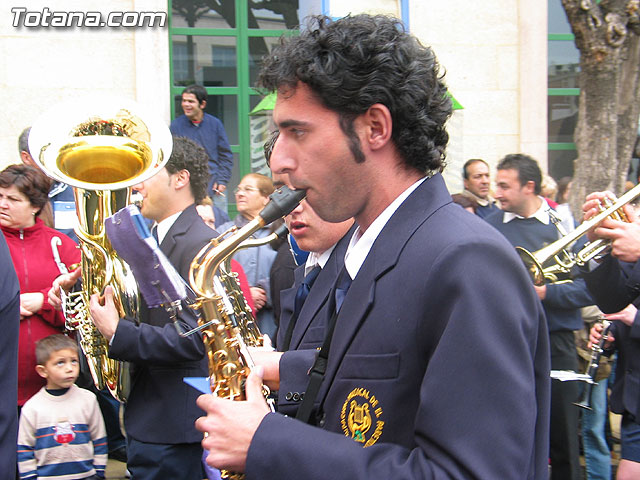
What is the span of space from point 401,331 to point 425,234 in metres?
0.20

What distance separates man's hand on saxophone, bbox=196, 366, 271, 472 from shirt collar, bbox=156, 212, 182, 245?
81.9 inches

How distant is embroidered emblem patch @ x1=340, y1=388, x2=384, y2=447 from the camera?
1385 millimetres

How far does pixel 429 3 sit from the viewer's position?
8820 millimetres

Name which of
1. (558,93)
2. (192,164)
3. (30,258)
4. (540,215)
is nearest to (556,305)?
(540,215)

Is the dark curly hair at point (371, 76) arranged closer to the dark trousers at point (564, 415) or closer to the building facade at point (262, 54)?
the dark trousers at point (564, 415)

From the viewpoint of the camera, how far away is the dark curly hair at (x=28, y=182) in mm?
4352

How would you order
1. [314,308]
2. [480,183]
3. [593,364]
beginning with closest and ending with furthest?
[314,308] < [593,364] < [480,183]

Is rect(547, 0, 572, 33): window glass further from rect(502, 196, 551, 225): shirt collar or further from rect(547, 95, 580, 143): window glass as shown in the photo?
rect(502, 196, 551, 225): shirt collar

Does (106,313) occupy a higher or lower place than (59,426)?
higher

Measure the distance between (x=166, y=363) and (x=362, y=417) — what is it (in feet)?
6.56

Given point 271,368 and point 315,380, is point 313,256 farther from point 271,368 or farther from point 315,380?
point 315,380

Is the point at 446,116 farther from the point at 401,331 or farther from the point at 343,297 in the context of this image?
the point at 401,331

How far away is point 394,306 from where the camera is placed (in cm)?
140

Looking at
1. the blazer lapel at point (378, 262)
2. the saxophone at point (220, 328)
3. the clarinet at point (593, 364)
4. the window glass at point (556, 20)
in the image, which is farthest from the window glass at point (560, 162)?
the blazer lapel at point (378, 262)
